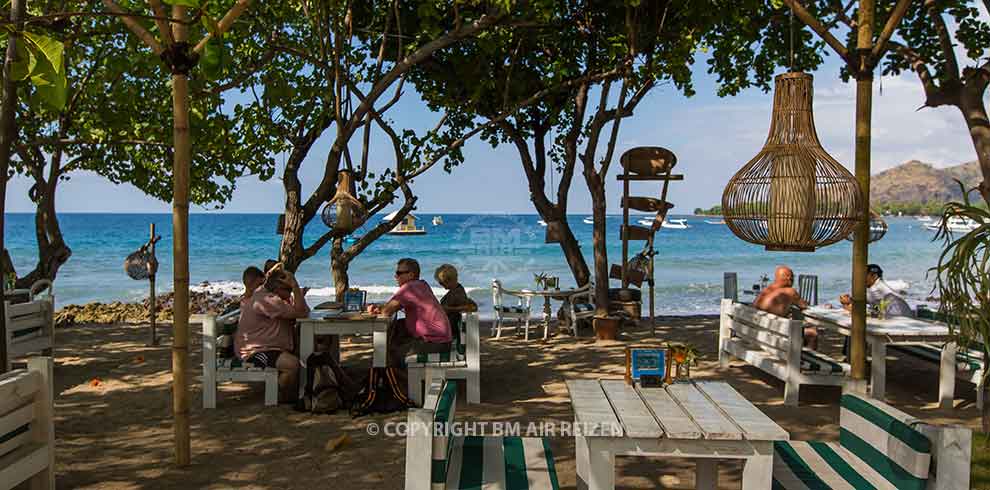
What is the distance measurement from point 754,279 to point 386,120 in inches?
1004

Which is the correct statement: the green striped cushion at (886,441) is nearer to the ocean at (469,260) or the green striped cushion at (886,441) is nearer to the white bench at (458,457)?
the white bench at (458,457)

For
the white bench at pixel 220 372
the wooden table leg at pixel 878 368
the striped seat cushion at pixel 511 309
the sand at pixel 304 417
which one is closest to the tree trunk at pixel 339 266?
the sand at pixel 304 417

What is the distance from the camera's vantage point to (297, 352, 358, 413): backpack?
20.4 feet

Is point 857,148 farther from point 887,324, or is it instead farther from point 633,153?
point 633,153

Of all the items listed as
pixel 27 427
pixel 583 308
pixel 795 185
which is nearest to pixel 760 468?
pixel 795 185

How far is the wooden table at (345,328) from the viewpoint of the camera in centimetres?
658

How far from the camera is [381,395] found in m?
6.34

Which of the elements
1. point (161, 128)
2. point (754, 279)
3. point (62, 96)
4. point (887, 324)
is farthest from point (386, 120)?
point (754, 279)

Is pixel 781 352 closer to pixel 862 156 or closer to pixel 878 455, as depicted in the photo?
pixel 862 156

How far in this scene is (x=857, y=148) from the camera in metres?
4.73

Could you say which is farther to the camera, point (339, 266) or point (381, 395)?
point (339, 266)

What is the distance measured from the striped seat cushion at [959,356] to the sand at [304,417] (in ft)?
1.04

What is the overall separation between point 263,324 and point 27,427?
8.52 ft

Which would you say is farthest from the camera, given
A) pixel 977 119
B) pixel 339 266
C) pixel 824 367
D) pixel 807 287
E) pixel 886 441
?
pixel 807 287
